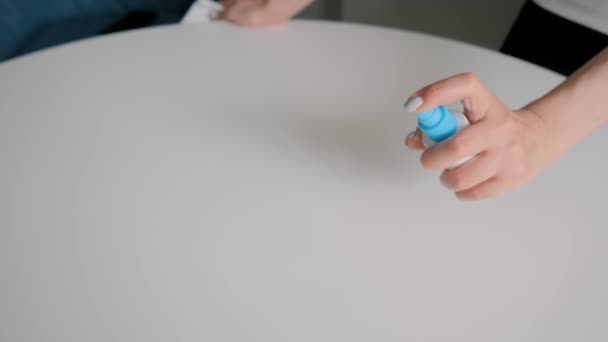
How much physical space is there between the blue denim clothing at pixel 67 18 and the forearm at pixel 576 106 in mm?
696

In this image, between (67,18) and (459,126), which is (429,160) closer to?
(459,126)

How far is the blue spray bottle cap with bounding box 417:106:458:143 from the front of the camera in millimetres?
439

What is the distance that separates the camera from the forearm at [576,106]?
1.75 ft

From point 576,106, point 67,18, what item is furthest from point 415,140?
point 67,18

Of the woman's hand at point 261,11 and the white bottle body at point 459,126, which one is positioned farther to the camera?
the woman's hand at point 261,11

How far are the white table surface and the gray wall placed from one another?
2.28ft

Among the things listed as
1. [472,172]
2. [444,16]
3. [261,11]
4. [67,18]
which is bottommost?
[472,172]

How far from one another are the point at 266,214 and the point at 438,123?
17 cm

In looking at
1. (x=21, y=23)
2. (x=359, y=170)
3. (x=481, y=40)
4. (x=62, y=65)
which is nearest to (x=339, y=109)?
(x=359, y=170)

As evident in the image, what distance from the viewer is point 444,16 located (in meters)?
1.40

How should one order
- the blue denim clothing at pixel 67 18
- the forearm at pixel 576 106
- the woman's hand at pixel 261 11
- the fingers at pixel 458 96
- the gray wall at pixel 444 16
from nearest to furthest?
the fingers at pixel 458 96
the forearm at pixel 576 106
the woman's hand at pixel 261 11
the blue denim clothing at pixel 67 18
the gray wall at pixel 444 16

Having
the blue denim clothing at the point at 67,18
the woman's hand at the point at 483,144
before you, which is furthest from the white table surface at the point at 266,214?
the blue denim clothing at the point at 67,18

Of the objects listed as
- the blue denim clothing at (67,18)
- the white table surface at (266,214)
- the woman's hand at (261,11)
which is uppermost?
the blue denim clothing at (67,18)

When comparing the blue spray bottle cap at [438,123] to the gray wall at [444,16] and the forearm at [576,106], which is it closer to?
the forearm at [576,106]
